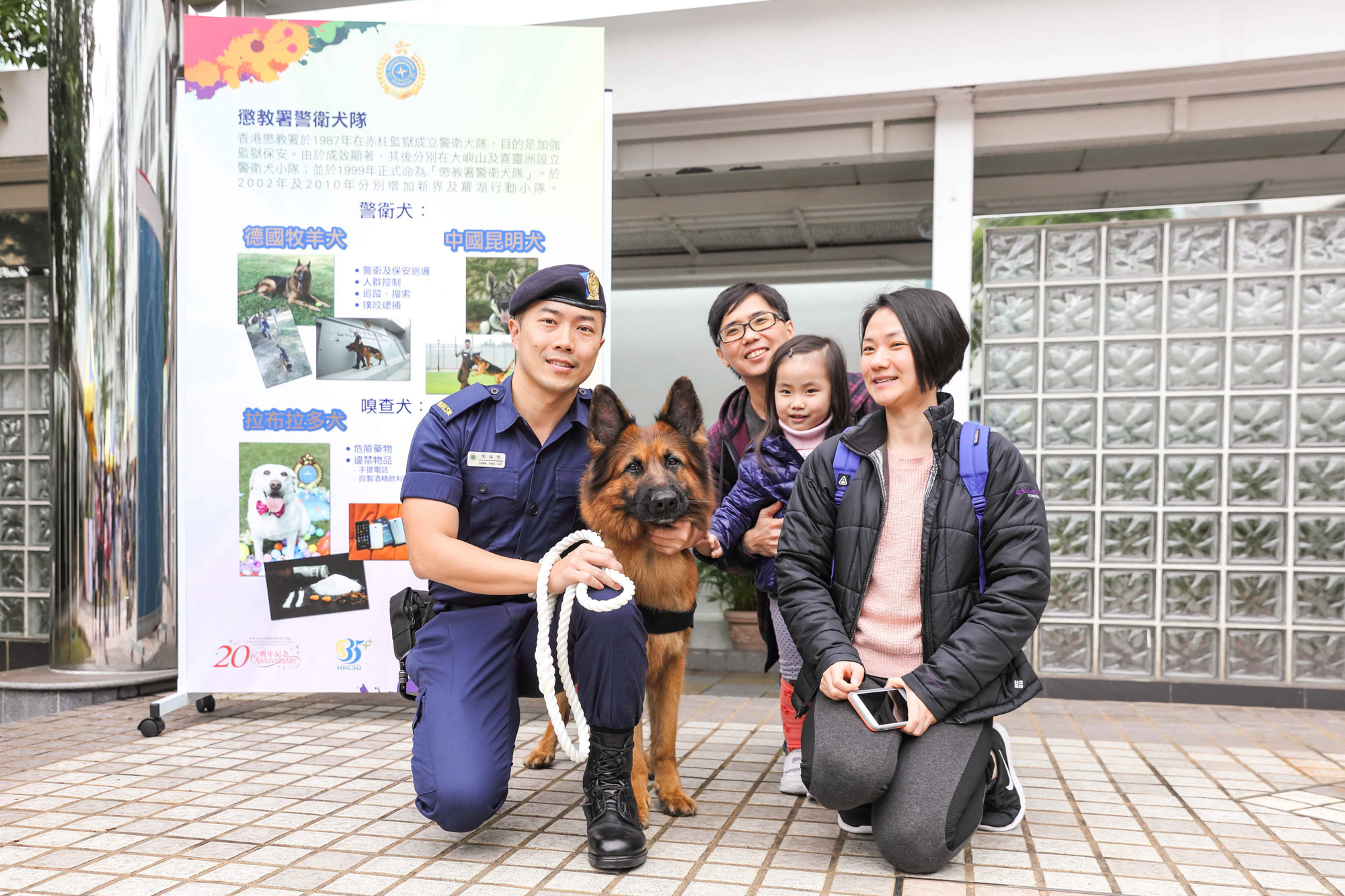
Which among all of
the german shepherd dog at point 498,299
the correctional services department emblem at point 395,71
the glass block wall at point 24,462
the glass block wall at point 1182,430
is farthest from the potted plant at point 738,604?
the glass block wall at point 24,462

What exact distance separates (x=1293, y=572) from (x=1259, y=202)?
2.06 m

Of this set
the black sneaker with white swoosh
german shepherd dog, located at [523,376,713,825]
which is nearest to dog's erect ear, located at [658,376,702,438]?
german shepherd dog, located at [523,376,713,825]

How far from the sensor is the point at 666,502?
265cm

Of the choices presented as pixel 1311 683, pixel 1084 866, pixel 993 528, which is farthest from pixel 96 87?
pixel 1311 683

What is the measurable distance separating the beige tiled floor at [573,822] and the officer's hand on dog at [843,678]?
48 centimetres

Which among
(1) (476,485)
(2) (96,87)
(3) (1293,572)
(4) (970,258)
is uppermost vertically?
(2) (96,87)

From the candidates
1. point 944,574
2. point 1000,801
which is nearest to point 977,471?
point 944,574

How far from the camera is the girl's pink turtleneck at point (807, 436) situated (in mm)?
3270

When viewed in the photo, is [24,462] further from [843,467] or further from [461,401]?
[843,467]

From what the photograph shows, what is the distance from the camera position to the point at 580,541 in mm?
2807

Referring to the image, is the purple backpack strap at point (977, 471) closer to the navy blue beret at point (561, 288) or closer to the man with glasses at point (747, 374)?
the man with glasses at point (747, 374)

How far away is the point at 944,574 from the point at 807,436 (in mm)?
870

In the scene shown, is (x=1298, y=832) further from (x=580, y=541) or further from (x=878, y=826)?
(x=580, y=541)

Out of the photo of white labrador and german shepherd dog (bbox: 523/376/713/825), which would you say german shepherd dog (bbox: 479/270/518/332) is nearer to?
the photo of white labrador
